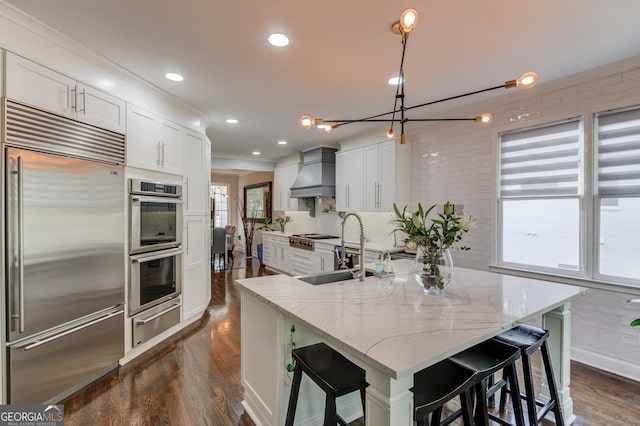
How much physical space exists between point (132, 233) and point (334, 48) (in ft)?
7.86

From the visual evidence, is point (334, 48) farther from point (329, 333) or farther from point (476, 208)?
point (476, 208)

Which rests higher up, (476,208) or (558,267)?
(476,208)

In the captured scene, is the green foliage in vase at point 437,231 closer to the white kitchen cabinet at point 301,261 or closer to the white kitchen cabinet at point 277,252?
the white kitchen cabinet at point 301,261

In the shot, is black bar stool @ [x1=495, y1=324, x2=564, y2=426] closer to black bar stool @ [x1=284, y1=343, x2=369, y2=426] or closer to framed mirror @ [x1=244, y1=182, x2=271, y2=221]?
black bar stool @ [x1=284, y1=343, x2=369, y2=426]

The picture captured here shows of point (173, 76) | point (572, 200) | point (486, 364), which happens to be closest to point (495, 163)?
point (572, 200)

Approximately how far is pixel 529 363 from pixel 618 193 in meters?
1.92

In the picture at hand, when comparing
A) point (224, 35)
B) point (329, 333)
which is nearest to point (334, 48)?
point (224, 35)

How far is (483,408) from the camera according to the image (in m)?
1.53

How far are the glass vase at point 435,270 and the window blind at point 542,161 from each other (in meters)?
2.01

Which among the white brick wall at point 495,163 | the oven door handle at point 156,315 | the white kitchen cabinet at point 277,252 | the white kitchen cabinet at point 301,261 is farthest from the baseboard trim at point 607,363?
the white kitchen cabinet at point 277,252

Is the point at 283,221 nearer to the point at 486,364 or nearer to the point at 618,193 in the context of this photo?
the point at 618,193

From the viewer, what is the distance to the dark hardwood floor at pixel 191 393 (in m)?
2.02

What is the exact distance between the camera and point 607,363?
261 centimetres

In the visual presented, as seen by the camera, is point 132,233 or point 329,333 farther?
point 132,233
